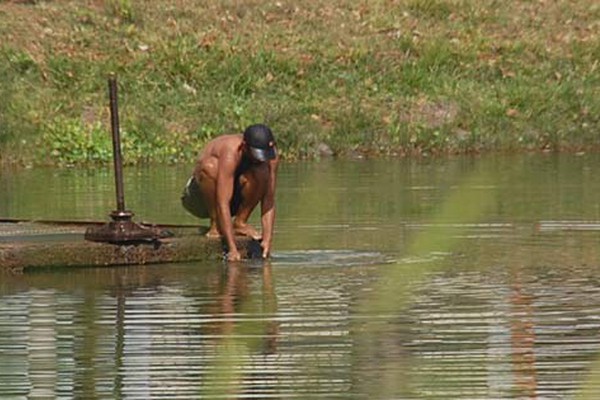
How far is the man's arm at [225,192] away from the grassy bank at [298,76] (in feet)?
32.9

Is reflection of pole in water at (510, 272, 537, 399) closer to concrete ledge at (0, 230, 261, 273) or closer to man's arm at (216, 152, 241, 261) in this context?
man's arm at (216, 152, 241, 261)

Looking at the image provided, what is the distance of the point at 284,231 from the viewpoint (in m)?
13.0

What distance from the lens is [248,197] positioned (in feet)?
36.4

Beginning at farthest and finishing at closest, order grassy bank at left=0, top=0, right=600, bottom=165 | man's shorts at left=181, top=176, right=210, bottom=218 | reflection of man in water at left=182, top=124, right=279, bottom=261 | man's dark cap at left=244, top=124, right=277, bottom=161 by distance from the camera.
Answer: grassy bank at left=0, top=0, right=600, bottom=165 → man's shorts at left=181, top=176, right=210, bottom=218 → reflection of man in water at left=182, top=124, right=279, bottom=261 → man's dark cap at left=244, top=124, right=277, bottom=161

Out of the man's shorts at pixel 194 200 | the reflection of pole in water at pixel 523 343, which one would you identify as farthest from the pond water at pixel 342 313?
the man's shorts at pixel 194 200

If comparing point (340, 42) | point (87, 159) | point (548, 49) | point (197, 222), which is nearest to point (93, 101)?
point (87, 159)

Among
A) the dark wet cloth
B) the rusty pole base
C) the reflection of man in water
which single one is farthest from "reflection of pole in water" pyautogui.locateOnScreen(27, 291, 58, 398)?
the dark wet cloth

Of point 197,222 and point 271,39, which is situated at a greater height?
point 271,39

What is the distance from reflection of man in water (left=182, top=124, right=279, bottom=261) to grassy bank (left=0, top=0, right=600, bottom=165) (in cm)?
967

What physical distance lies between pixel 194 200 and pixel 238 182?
2.08 feet

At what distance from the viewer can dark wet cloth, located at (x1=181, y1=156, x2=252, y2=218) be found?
10977 millimetres

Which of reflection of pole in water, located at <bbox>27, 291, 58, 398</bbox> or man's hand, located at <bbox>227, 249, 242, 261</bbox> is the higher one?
man's hand, located at <bbox>227, 249, 242, 261</bbox>

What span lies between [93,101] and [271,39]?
278 cm

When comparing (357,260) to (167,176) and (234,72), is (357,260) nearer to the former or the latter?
(167,176)
